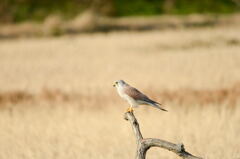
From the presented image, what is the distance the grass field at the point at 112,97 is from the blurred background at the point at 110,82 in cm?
2

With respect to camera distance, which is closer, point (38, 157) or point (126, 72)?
point (38, 157)

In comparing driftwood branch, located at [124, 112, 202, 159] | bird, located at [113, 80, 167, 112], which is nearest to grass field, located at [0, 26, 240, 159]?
driftwood branch, located at [124, 112, 202, 159]

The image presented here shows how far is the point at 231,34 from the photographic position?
24.4m

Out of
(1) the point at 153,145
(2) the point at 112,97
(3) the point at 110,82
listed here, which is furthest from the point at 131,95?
(3) the point at 110,82

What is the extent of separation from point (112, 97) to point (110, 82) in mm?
1662

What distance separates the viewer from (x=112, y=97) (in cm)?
1334

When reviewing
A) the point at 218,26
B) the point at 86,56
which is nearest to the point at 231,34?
the point at 218,26

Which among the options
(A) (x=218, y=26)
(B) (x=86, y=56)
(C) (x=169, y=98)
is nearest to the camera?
(C) (x=169, y=98)

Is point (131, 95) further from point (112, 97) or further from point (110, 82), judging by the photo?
point (110, 82)

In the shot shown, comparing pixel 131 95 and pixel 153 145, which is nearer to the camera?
pixel 131 95

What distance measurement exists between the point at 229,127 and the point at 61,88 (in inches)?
201

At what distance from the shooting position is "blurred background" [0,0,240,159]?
32.1 ft

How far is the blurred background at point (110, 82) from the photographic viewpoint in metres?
9.80

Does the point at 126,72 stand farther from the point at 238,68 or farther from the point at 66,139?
the point at 66,139
